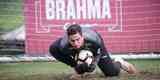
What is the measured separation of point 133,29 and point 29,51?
6.15 ft

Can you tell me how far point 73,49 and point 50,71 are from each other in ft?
5.51

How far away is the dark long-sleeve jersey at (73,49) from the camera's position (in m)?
8.15

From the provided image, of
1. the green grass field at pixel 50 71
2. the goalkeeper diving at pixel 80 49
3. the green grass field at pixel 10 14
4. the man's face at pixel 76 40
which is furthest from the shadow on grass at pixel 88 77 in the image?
the green grass field at pixel 10 14

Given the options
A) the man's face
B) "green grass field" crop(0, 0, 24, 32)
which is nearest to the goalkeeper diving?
the man's face

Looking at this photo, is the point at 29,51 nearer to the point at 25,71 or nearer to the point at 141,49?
the point at 25,71

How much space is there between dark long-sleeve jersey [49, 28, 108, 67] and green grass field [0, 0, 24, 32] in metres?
3.14

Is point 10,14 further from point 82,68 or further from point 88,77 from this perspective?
point 82,68

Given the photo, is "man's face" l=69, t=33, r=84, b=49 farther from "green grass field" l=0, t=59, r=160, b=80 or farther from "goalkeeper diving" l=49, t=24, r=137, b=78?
"green grass field" l=0, t=59, r=160, b=80

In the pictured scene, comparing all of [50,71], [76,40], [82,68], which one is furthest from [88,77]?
[50,71]

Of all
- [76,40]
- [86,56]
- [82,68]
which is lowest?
[82,68]

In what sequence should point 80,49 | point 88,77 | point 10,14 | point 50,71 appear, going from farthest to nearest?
point 10,14 → point 50,71 → point 88,77 → point 80,49

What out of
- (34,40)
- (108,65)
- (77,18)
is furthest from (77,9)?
(108,65)

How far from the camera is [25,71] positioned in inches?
389

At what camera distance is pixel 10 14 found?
39.1 ft
